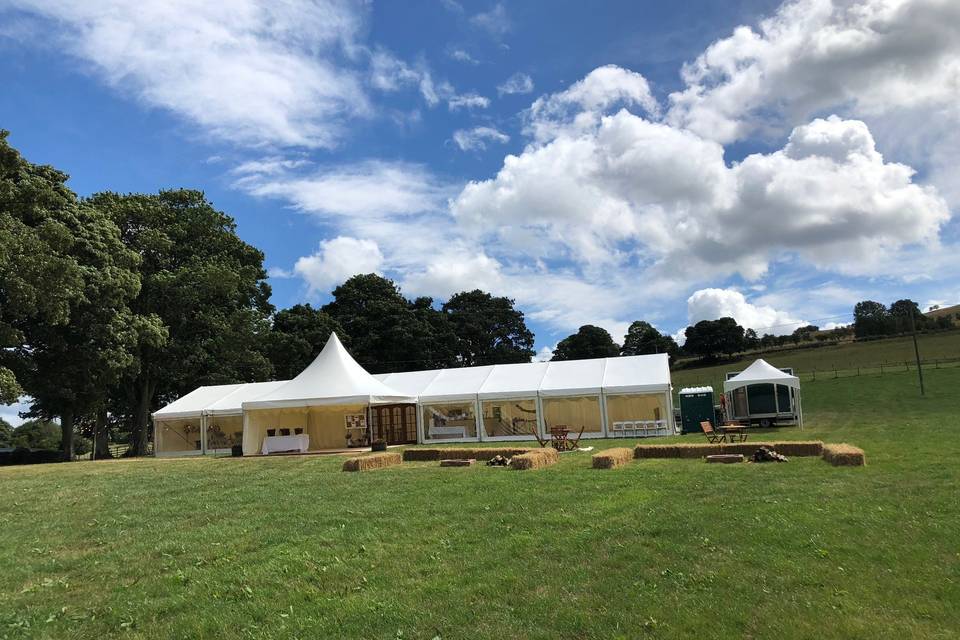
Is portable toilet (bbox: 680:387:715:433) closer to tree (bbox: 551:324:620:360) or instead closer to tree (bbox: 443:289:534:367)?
tree (bbox: 443:289:534:367)

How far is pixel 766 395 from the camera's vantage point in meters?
22.4

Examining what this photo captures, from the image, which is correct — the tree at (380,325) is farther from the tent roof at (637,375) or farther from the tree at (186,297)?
the tent roof at (637,375)

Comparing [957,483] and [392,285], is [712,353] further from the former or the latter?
[957,483]

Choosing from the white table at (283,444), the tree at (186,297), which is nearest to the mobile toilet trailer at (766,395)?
the white table at (283,444)

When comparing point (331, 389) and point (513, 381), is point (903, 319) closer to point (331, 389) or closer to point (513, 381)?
point (513, 381)

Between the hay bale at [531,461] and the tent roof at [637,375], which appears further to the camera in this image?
the tent roof at [637,375]

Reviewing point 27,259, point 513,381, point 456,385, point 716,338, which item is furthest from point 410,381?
point 716,338

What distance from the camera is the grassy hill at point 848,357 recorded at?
4241 cm

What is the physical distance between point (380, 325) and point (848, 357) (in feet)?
112

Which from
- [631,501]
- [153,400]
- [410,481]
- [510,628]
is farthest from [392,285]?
[510,628]

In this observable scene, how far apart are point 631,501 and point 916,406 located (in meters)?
22.4

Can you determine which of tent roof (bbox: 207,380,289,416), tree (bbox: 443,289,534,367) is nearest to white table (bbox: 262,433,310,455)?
tent roof (bbox: 207,380,289,416)

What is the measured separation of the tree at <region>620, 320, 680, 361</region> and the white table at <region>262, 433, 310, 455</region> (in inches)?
1883

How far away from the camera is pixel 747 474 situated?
901cm
